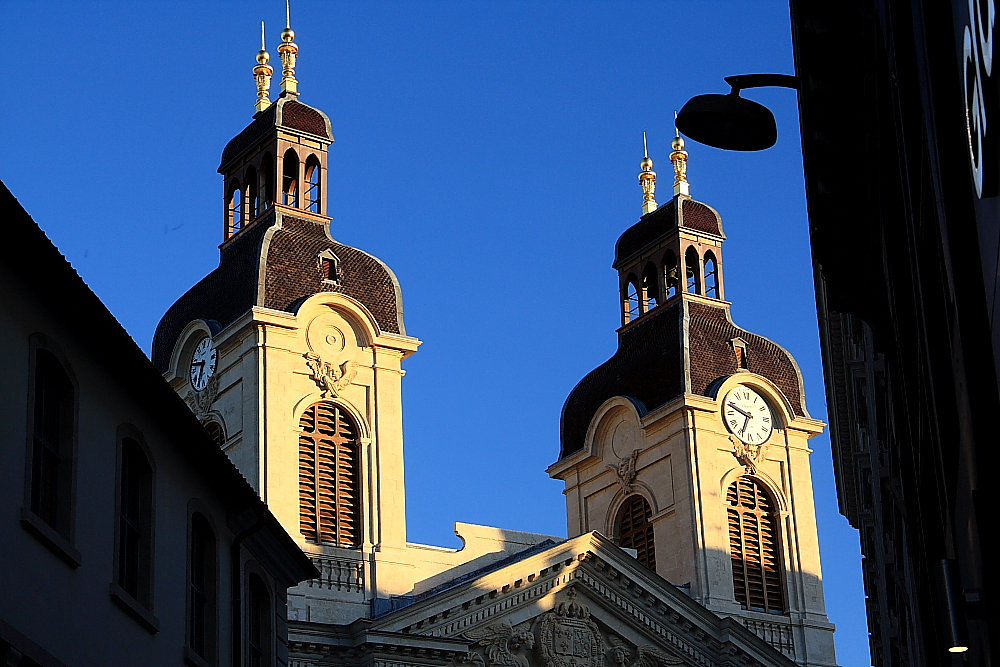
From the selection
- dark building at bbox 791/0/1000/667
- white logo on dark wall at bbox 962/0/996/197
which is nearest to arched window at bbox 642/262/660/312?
dark building at bbox 791/0/1000/667

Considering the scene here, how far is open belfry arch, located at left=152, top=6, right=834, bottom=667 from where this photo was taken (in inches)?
1580

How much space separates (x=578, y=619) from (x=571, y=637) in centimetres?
63

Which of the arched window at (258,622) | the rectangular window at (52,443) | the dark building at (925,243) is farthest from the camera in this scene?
the arched window at (258,622)

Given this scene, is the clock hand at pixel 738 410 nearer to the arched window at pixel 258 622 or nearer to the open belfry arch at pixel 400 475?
the open belfry arch at pixel 400 475

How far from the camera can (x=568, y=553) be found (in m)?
40.9

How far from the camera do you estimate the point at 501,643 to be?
1554 inches

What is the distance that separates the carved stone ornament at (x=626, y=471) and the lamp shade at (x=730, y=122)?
39162 millimetres

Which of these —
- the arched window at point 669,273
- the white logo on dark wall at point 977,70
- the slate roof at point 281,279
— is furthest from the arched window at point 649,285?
the white logo on dark wall at point 977,70

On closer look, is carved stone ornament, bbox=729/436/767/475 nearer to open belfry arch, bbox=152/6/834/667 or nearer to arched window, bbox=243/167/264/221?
open belfry arch, bbox=152/6/834/667

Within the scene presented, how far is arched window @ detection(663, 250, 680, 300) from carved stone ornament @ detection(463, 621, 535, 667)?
56.8 feet

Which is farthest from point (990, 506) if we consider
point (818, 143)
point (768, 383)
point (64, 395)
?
point (768, 383)

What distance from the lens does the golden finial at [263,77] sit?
163 feet

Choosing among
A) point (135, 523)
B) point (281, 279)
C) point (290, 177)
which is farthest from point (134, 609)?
point (290, 177)

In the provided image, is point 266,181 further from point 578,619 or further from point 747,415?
point 747,415
